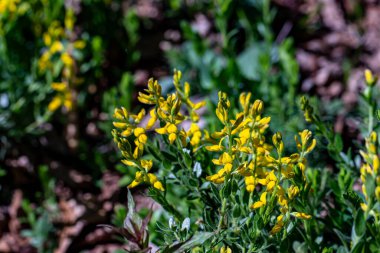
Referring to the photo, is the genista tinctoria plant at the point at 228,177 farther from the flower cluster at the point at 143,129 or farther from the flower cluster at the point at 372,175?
the flower cluster at the point at 372,175

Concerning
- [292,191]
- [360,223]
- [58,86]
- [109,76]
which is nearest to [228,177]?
[292,191]

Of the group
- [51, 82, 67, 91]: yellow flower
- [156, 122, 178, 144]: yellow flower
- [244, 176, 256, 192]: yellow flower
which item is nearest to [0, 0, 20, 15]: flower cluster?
[51, 82, 67, 91]: yellow flower

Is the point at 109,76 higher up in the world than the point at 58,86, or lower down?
lower down

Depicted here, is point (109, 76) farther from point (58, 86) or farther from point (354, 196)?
point (354, 196)

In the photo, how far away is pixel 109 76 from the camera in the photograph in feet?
11.4

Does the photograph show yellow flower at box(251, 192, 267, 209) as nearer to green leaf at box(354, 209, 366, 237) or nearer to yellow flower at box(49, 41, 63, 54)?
green leaf at box(354, 209, 366, 237)

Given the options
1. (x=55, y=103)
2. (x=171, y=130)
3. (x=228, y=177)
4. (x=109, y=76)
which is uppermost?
(x=171, y=130)

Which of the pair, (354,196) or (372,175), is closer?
Answer: (372,175)

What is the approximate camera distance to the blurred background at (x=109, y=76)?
2.88 metres

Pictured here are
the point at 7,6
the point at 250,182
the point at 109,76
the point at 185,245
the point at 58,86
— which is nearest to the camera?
the point at 185,245

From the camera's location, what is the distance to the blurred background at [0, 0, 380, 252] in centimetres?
288

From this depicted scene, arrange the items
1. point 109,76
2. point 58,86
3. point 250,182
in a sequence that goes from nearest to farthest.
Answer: point 250,182 < point 58,86 < point 109,76

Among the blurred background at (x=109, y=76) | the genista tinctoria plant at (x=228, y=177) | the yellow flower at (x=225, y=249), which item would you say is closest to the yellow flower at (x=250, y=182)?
the genista tinctoria plant at (x=228, y=177)

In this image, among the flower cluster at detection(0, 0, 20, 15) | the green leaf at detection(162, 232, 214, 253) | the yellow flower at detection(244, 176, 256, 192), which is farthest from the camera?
the flower cluster at detection(0, 0, 20, 15)
